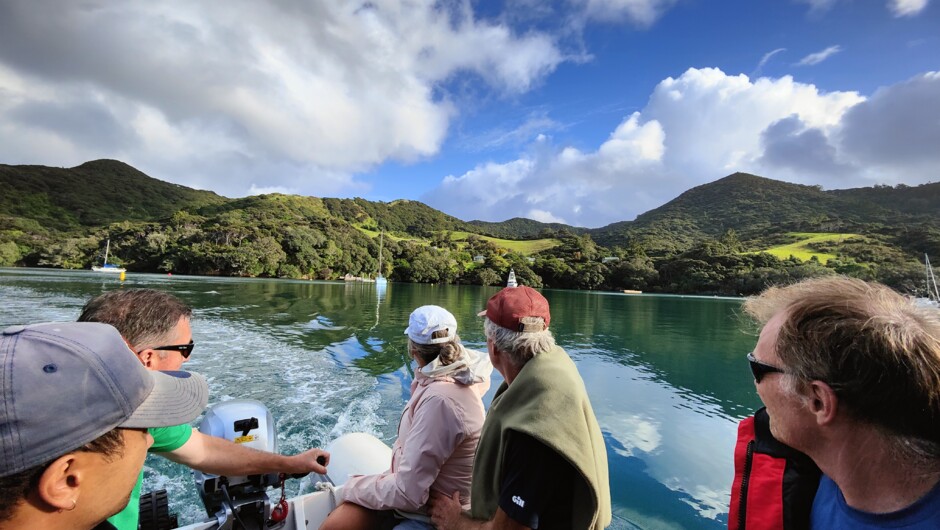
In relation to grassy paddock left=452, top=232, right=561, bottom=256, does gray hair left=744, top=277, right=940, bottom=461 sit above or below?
below

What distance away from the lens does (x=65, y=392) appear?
92 cm

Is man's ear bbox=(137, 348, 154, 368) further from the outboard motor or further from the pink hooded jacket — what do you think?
the pink hooded jacket

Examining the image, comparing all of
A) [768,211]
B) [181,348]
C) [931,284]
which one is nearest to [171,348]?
[181,348]

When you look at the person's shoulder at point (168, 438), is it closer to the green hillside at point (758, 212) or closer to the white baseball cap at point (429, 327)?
the white baseball cap at point (429, 327)

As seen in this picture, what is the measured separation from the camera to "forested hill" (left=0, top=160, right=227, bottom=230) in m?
Answer: 95.3

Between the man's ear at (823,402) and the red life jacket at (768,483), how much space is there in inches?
13.3

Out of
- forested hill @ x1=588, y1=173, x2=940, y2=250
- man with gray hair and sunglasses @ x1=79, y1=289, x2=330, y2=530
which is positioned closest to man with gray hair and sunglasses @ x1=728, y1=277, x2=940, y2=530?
man with gray hair and sunglasses @ x1=79, y1=289, x2=330, y2=530

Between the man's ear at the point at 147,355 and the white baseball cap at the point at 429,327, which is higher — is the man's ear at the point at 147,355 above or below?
below

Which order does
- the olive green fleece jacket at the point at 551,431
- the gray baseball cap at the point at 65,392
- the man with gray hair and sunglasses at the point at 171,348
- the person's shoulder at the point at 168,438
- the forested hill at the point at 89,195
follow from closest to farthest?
1. the gray baseball cap at the point at 65,392
2. the olive green fleece jacket at the point at 551,431
3. the person's shoulder at the point at 168,438
4. the man with gray hair and sunglasses at the point at 171,348
5. the forested hill at the point at 89,195

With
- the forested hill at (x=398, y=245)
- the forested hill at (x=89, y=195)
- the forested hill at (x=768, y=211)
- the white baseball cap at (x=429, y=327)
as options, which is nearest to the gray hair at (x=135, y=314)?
the white baseball cap at (x=429, y=327)

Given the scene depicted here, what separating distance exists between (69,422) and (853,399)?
1.96 metres

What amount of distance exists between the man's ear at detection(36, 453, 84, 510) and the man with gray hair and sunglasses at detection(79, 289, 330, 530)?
1.41 metres

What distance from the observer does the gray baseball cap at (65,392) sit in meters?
0.83

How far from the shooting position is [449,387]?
2.50m
